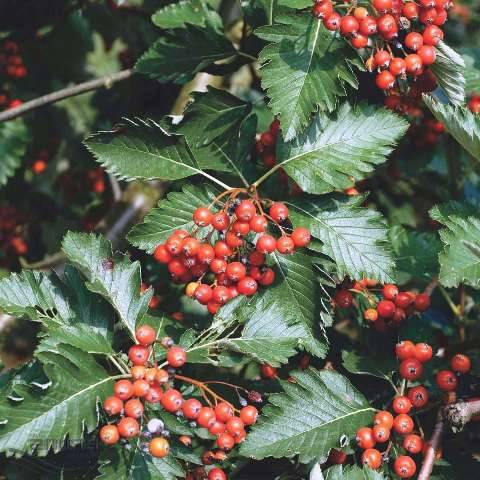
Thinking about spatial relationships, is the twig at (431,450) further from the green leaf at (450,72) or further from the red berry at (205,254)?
the green leaf at (450,72)

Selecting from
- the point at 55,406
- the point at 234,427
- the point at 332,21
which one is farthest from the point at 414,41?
the point at 55,406

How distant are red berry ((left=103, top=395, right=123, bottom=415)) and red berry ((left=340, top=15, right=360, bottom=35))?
1.28m

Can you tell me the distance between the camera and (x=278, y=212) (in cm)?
234

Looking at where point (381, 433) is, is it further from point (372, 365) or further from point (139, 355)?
point (139, 355)

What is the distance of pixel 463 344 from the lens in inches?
109

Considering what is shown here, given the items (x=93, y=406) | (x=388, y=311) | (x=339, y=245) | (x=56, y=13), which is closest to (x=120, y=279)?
(x=93, y=406)

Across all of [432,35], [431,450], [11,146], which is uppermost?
[432,35]

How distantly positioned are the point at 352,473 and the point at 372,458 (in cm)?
9

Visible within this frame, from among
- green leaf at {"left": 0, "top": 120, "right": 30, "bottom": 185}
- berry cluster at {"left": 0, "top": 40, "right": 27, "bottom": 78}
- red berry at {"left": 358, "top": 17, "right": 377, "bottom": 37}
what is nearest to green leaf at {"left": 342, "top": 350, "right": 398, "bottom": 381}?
red berry at {"left": 358, "top": 17, "right": 377, "bottom": 37}

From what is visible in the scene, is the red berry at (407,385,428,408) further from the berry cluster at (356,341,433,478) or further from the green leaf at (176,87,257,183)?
the green leaf at (176,87,257,183)

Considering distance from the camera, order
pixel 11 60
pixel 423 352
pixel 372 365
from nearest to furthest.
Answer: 1. pixel 423 352
2. pixel 372 365
3. pixel 11 60

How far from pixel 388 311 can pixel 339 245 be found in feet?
1.23

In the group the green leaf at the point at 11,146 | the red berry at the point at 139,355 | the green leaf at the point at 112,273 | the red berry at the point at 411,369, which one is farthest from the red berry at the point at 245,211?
the green leaf at the point at 11,146

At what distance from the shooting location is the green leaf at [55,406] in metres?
1.97
